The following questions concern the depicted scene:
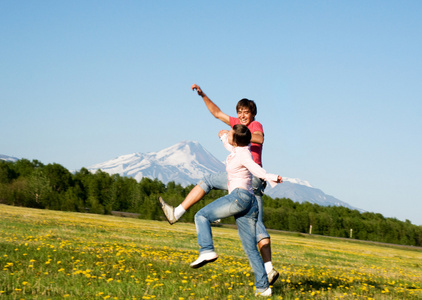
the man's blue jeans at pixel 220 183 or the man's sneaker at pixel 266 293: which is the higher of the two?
the man's blue jeans at pixel 220 183

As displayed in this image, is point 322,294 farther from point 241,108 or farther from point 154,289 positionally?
point 241,108

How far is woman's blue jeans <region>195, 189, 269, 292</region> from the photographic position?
239 inches

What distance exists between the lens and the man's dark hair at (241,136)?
6.21 meters

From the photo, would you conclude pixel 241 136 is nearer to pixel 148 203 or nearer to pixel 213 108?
pixel 213 108

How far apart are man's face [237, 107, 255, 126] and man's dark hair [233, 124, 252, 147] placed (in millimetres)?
851

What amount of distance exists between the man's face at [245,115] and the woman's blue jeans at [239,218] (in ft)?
4.68

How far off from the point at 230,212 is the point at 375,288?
4645 mm

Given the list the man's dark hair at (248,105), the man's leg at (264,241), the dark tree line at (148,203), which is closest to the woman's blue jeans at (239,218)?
the man's leg at (264,241)

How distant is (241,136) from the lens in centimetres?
621

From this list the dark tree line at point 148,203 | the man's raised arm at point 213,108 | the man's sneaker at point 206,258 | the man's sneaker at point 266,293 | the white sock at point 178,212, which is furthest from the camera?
the dark tree line at point 148,203

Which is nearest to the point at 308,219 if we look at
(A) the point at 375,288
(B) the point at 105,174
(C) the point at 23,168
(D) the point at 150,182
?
(D) the point at 150,182

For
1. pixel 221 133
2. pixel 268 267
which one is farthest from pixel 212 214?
pixel 268 267

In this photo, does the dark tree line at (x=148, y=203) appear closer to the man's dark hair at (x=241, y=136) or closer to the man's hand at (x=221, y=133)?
the man's hand at (x=221, y=133)

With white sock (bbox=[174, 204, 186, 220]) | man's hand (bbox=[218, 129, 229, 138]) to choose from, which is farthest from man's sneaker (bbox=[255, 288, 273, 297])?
man's hand (bbox=[218, 129, 229, 138])
